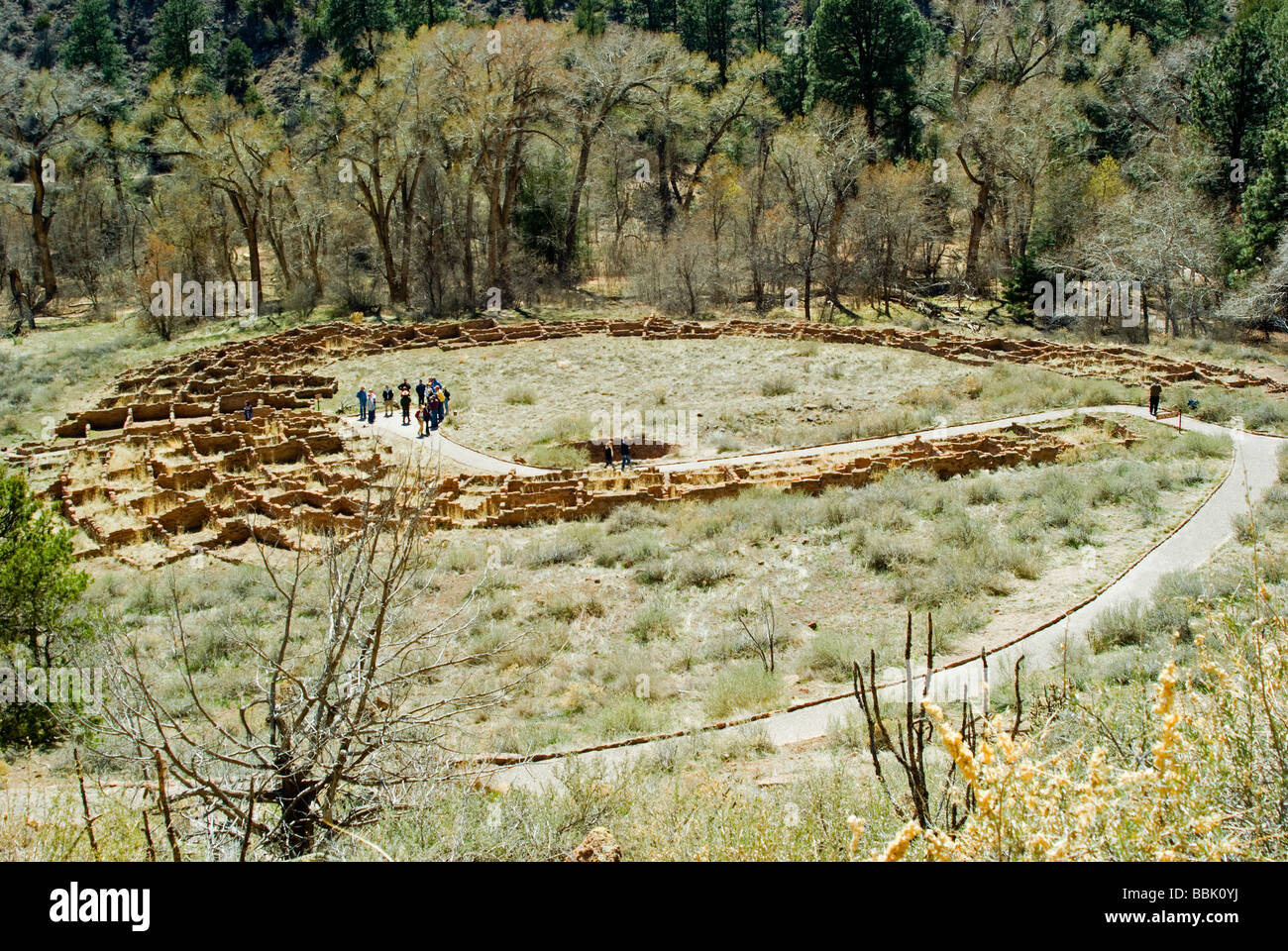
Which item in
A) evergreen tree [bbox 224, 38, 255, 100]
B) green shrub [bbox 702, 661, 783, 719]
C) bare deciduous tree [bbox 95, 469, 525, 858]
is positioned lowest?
green shrub [bbox 702, 661, 783, 719]

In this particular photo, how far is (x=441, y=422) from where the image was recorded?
2525 cm

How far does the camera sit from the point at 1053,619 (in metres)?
10.5

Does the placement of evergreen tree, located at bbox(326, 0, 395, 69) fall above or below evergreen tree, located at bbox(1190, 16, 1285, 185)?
above

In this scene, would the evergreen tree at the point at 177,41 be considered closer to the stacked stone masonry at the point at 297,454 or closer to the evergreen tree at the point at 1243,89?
the stacked stone masonry at the point at 297,454

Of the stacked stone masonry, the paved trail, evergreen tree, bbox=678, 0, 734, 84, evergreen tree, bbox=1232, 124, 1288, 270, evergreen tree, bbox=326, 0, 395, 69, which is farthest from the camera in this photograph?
evergreen tree, bbox=326, 0, 395, 69

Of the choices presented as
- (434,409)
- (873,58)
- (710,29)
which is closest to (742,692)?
(434,409)

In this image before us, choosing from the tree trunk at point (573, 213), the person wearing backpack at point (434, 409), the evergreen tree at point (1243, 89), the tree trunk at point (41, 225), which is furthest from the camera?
the tree trunk at point (573, 213)

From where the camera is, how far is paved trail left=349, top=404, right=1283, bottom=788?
8.27 m

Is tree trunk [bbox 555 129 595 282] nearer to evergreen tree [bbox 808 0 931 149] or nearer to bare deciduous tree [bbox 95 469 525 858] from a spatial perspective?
evergreen tree [bbox 808 0 931 149]

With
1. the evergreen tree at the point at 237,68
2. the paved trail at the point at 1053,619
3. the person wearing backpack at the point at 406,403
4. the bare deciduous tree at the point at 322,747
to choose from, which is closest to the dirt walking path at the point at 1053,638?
the paved trail at the point at 1053,619

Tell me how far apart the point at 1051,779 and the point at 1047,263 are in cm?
3728

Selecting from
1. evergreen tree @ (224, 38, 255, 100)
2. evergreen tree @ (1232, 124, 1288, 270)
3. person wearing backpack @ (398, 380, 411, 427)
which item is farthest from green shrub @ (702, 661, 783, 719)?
evergreen tree @ (224, 38, 255, 100)

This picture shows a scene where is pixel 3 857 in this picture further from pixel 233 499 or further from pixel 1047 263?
pixel 1047 263

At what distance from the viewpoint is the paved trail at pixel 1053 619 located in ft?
27.1
